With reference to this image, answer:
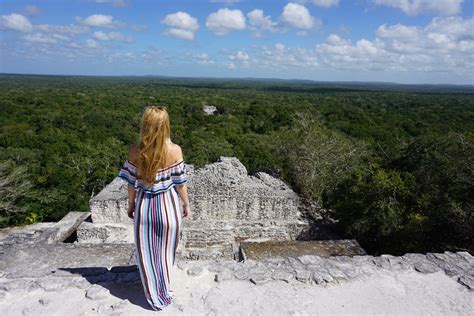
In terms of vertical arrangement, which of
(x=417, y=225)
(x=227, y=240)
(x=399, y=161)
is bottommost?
(x=227, y=240)

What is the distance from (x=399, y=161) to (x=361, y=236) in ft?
12.3

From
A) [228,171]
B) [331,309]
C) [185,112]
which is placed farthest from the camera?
[185,112]

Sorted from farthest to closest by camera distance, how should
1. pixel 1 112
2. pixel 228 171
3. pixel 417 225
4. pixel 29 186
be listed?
1. pixel 1 112
2. pixel 29 186
3. pixel 228 171
4. pixel 417 225

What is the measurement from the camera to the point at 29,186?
1270 centimetres

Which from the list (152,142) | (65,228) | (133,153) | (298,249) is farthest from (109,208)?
(152,142)

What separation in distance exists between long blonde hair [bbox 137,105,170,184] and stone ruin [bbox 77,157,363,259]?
258 inches

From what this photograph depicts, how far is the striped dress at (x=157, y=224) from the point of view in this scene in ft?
8.96

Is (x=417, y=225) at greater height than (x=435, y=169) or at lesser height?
lesser

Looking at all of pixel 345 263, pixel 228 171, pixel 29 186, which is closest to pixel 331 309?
pixel 345 263

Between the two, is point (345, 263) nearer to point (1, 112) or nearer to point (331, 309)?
point (331, 309)

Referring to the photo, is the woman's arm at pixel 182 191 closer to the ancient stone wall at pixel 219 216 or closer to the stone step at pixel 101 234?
the ancient stone wall at pixel 219 216

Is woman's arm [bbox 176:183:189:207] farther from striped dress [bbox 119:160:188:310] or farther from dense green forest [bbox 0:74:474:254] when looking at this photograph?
dense green forest [bbox 0:74:474:254]

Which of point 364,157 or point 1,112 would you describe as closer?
point 364,157

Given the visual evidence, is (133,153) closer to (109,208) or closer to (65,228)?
(109,208)
